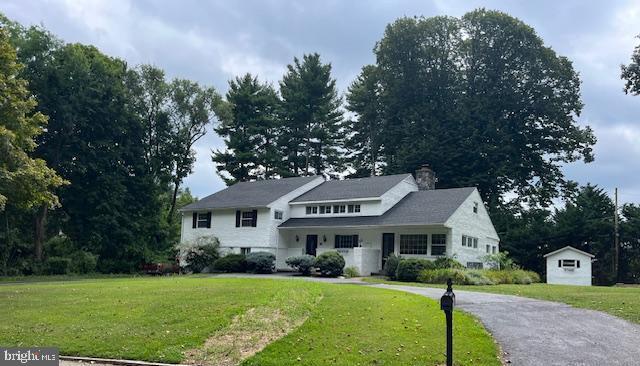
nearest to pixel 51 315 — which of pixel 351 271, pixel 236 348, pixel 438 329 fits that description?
pixel 236 348

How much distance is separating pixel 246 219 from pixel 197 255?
12.9 ft

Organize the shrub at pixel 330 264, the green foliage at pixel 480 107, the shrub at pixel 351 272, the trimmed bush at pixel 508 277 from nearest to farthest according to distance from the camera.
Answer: the trimmed bush at pixel 508 277
the shrub at pixel 330 264
the shrub at pixel 351 272
the green foliage at pixel 480 107

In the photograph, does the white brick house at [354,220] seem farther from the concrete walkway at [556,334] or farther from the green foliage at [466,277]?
the concrete walkway at [556,334]

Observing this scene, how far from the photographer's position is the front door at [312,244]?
34.8 meters

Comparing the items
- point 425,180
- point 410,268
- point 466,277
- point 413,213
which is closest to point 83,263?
point 413,213

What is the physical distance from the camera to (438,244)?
2997 centimetres

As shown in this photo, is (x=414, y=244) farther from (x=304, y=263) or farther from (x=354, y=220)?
(x=304, y=263)

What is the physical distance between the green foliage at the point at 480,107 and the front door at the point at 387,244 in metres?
18.7

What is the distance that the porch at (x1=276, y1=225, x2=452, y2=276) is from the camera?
3008 centimetres

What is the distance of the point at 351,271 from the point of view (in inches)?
1159

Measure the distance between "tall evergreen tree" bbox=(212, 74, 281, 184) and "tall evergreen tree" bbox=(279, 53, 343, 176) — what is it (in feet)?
5.25

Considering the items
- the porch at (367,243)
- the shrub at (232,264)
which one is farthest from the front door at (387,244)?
the shrub at (232,264)

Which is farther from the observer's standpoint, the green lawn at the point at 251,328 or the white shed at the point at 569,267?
the white shed at the point at 569,267

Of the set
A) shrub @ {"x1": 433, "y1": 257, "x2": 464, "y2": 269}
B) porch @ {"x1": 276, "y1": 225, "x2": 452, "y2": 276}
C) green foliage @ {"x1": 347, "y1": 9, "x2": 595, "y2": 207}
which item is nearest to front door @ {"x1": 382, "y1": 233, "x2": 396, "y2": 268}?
porch @ {"x1": 276, "y1": 225, "x2": 452, "y2": 276}
